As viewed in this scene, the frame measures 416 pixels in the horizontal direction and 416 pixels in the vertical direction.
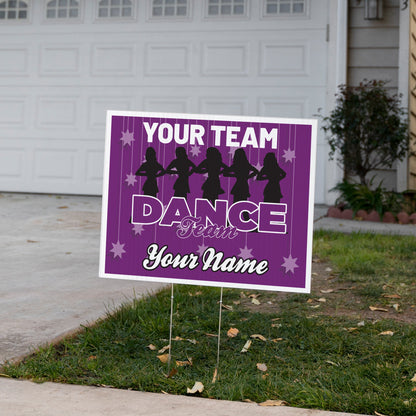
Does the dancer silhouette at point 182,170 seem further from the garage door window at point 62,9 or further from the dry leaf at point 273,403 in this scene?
the garage door window at point 62,9

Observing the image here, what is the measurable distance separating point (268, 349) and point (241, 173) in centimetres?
81

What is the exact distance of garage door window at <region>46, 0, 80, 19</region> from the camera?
390 inches

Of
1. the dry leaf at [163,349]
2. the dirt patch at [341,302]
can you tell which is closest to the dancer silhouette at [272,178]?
the dry leaf at [163,349]

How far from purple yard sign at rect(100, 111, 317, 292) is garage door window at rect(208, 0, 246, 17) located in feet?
22.7

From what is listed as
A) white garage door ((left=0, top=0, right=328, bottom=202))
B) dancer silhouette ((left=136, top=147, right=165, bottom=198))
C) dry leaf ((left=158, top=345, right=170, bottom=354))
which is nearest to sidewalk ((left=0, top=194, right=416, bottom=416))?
dry leaf ((left=158, top=345, right=170, bottom=354))

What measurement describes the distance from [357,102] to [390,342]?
495cm

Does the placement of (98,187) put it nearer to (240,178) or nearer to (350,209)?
(350,209)

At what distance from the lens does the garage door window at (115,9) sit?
974 centimetres

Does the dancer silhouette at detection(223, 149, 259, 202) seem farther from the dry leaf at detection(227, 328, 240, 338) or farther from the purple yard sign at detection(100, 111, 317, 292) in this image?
the dry leaf at detection(227, 328, 240, 338)

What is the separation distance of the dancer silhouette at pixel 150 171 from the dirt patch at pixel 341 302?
4.20 feet

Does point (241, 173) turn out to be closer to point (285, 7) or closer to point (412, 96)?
point (412, 96)

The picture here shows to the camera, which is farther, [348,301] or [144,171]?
[348,301]

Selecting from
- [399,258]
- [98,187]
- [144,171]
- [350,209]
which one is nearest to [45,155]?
[98,187]

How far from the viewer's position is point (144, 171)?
2.82m
